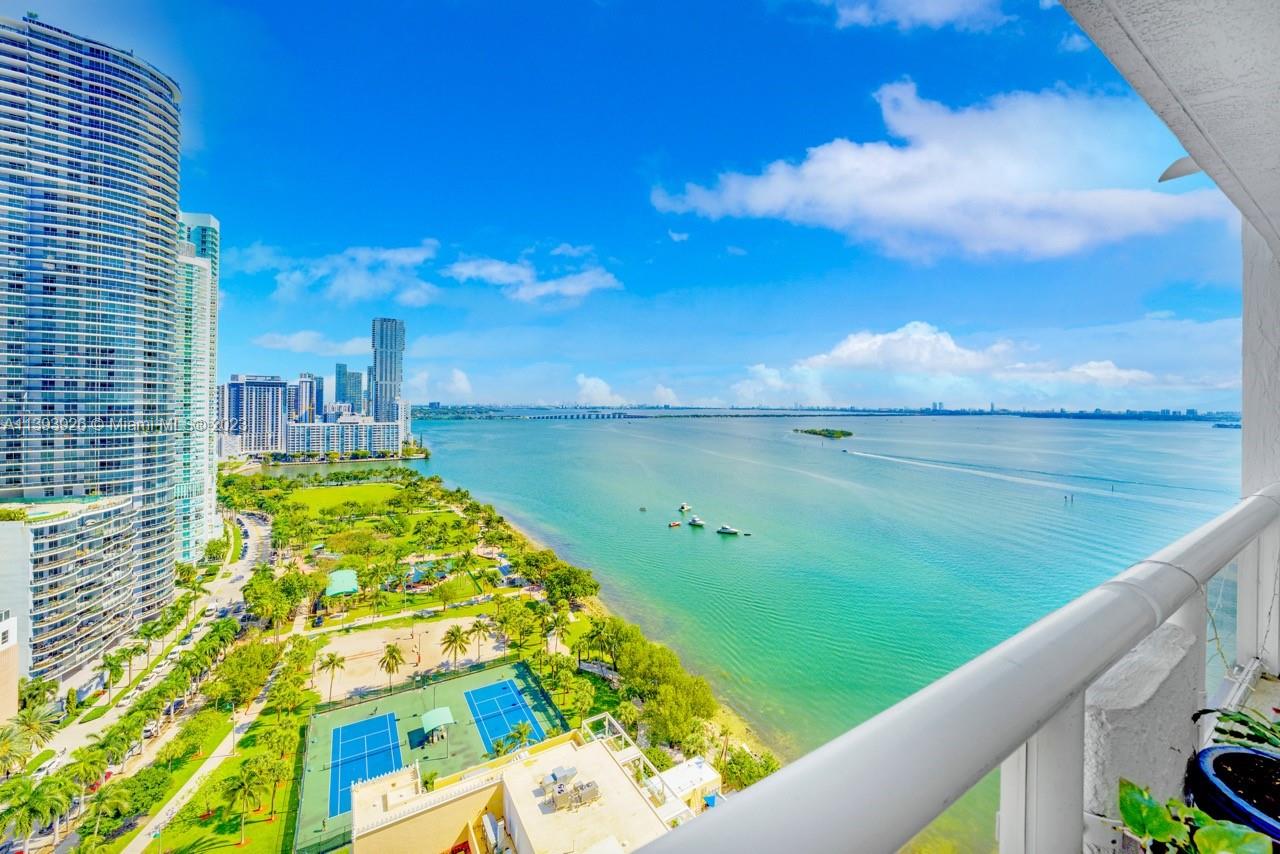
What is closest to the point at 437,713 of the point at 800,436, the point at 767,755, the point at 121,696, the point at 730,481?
the point at 767,755

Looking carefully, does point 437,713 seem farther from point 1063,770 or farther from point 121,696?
point 1063,770

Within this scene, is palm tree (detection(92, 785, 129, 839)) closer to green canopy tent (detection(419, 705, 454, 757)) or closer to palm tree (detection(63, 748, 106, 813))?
palm tree (detection(63, 748, 106, 813))

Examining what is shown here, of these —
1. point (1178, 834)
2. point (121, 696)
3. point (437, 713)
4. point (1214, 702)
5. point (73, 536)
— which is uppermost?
point (1178, 834)

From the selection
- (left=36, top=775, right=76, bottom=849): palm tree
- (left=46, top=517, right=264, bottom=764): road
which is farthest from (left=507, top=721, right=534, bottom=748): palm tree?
(left=46, top=517, right=264, bottom=764): road

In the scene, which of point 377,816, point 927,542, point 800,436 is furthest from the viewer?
point 800,436

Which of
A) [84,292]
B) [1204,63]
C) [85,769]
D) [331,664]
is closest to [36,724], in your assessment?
[85,769]
